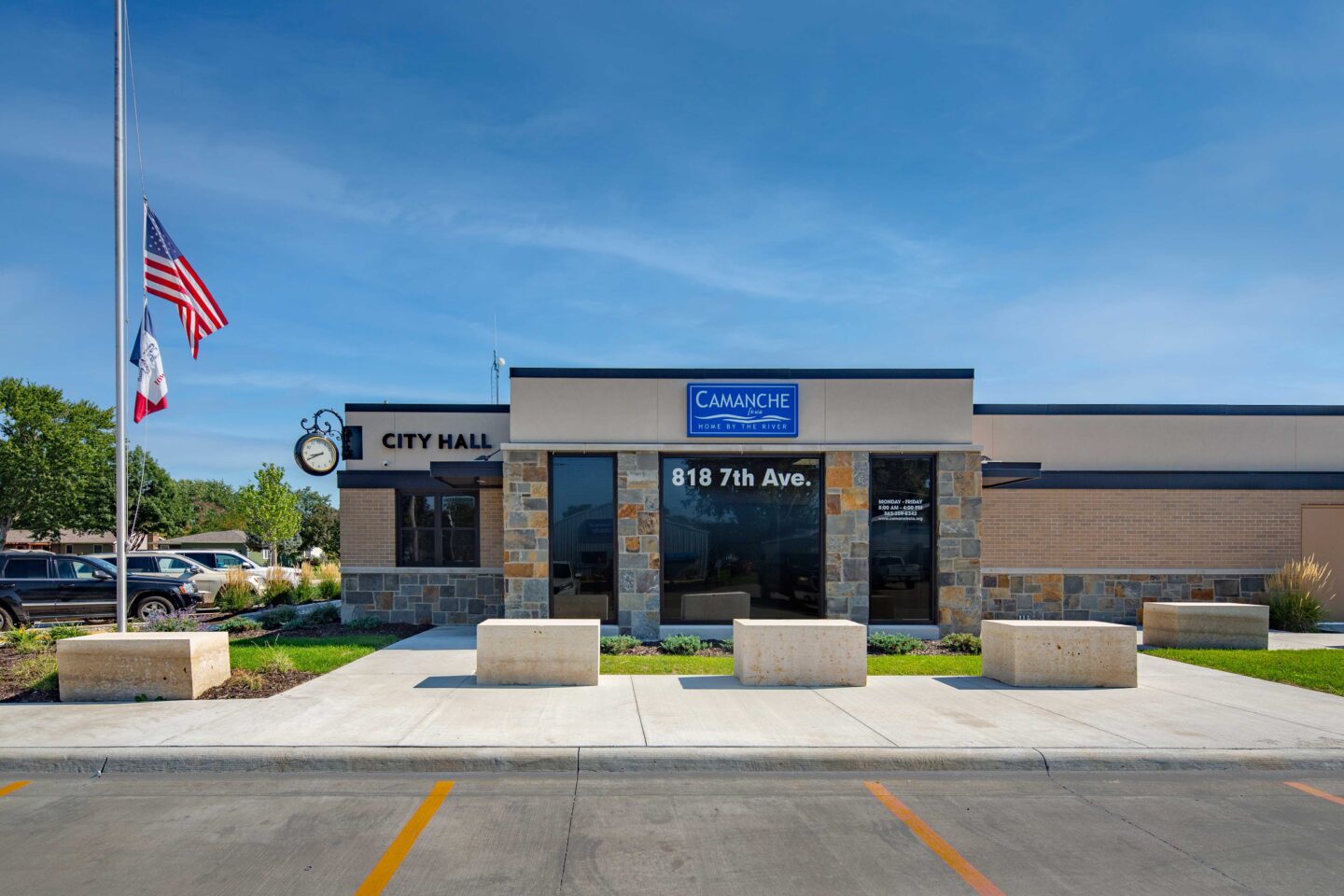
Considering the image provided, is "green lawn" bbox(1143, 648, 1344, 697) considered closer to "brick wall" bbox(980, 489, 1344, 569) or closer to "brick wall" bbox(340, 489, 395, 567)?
"brick wall" bbox(980, 489, 1344, 569)

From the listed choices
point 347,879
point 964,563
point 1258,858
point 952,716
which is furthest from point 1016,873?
point 964,563

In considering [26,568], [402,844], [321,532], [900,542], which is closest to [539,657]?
[402,844]

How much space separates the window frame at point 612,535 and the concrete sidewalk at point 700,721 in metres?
3.70

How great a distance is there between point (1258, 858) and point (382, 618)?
15518 millimetres

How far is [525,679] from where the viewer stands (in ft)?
33.0

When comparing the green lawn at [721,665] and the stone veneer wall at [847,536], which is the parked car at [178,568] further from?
the stone veneer wall at [847,536]

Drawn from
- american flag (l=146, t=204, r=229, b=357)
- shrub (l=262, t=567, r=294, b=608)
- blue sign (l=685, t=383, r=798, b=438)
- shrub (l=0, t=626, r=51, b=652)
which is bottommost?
shrub (l=262, t=567, r=294, b=608)

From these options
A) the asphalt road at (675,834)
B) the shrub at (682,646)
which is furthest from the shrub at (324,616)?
the asphalt road at (675,834)

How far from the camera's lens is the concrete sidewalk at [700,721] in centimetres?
733

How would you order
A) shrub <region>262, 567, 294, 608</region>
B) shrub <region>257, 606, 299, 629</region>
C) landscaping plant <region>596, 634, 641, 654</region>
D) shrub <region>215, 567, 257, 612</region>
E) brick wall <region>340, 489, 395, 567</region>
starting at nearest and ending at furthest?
landscaping plant <region>596, 634, 641, 654</region> → shrub <region>257, 606, 299, 629</region> → brick wall <region>340, 489, 395, 567</region> → shrub <region>215, 567, 257, 612</region> → shrub <region>262, 567, 294, 608</region>

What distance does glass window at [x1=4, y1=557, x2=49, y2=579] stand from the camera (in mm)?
17656

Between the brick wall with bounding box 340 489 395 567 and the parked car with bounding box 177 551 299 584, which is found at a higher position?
the brick wall with bounding box 340 489 395 567

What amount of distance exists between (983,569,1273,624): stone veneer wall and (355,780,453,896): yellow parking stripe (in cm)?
1323

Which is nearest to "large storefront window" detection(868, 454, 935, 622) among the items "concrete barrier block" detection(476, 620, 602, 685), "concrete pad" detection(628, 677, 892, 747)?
"concrete pad" detection(628, 677, 892, 747)
